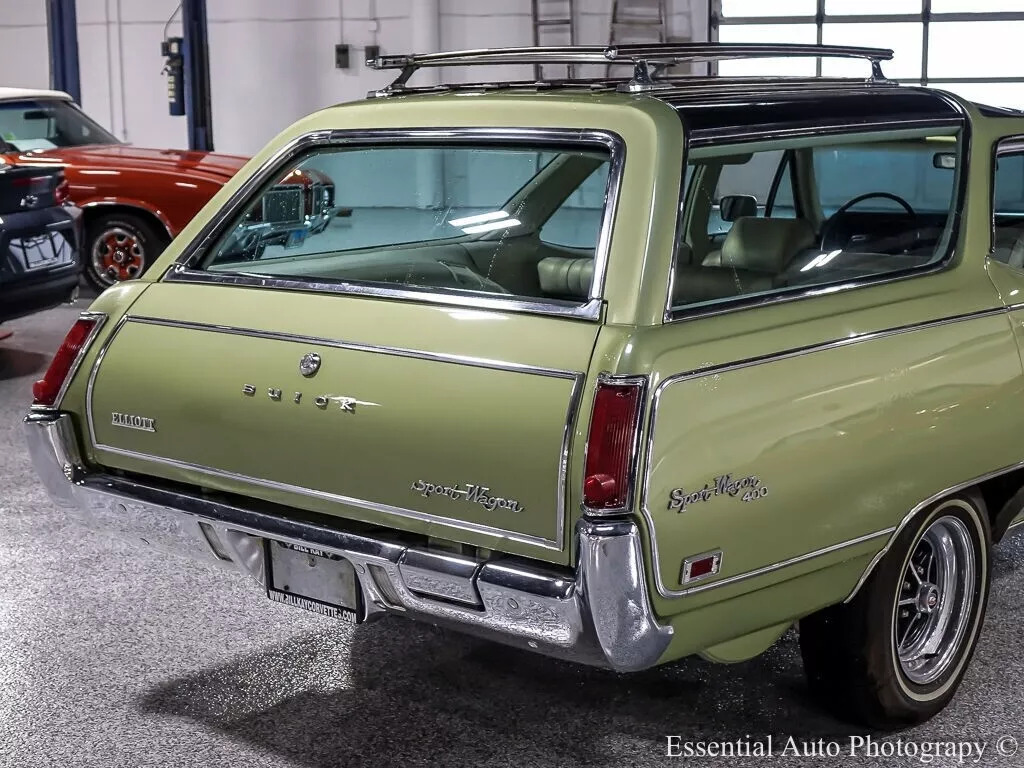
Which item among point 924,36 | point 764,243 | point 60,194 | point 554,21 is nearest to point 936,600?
point 764,243

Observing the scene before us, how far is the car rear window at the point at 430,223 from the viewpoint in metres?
3.70

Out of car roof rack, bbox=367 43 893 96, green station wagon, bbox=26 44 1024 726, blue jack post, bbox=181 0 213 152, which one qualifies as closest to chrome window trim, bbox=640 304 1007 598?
green station wagon, bbox=26 44 1024 726

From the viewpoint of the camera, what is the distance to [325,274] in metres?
3.85

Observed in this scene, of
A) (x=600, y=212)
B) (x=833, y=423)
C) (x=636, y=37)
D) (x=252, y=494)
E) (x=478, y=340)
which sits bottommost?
(x=252, y=494)

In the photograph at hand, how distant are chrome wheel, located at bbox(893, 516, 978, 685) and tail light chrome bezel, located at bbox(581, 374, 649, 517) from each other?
1200mm

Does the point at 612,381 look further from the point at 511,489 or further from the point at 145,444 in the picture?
the point at 145,444

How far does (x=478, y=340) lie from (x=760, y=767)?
136 cm

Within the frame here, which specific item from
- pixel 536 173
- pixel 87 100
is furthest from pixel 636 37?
pixel 536 173

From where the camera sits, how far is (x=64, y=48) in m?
14.9

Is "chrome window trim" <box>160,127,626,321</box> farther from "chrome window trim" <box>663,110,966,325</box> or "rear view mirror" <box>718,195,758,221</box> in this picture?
"rear view mirror" <box>718,195,758,221</box>

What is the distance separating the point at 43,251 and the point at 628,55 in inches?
232

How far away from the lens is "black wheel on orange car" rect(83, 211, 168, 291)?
10.6 m

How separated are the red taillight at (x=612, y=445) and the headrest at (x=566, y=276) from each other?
0.91m

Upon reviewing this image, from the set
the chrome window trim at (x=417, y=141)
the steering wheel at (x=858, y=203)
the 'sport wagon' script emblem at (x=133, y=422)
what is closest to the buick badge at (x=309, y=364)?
the chrome window trim at (x=417, y=141)
